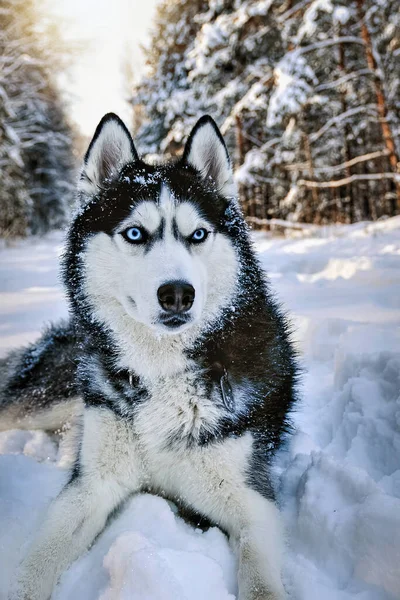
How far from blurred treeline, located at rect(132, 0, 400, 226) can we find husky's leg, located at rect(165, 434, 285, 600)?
7159mm

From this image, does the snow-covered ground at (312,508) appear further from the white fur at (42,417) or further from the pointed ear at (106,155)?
the pointed ear at (106,155)

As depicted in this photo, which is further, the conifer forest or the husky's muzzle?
the conifer forest

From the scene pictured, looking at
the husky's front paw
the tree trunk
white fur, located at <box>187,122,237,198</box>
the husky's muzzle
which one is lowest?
the husky's front paw

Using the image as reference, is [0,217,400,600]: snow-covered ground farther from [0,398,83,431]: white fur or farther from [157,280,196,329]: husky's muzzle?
[157,280,196,329]: husky's muzzle

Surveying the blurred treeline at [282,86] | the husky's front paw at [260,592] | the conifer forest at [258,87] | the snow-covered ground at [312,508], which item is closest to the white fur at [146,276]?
the snow-covered ground at [312,508]

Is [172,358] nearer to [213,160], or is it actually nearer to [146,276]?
[146,276]

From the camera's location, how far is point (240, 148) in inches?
465

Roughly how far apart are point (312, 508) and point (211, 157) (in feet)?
5.88

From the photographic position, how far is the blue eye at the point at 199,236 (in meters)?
1.84

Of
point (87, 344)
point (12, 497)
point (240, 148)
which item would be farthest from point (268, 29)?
point (12, 497)

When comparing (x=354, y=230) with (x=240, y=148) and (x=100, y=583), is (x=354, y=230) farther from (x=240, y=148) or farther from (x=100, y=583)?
(x=100, y=583)

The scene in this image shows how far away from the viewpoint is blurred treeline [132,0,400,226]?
802cm

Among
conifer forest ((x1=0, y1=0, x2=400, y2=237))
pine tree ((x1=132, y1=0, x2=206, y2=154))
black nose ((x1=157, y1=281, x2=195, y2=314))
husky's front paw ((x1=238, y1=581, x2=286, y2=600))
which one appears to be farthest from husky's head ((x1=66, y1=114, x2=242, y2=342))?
pine tree ((x1=132, y1=0, x2=206, y2=154))

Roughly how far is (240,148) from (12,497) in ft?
38.5
